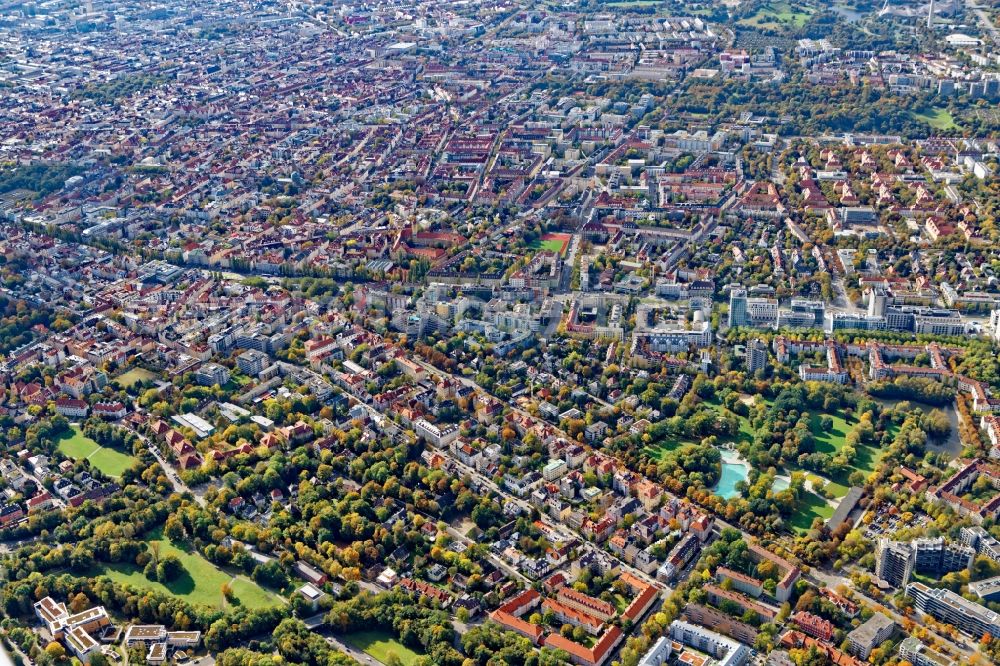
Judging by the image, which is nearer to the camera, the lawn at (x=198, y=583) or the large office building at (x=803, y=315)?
the lawn at (x=198, y=583)

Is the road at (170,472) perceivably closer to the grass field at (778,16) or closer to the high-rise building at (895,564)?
the high-rise building at (895,564)

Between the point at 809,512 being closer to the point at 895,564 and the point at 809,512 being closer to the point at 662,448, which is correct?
the point at 895,564

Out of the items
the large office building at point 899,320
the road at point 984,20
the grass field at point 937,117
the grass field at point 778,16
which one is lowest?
the large office building at point 899,320

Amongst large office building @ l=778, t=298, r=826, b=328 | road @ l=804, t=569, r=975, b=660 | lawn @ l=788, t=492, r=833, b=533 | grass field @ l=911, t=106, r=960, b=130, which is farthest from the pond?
grass field @ l=911, t=106, r=960, b=130

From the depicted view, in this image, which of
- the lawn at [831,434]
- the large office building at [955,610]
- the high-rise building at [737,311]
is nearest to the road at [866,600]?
the large office building at [955,610]

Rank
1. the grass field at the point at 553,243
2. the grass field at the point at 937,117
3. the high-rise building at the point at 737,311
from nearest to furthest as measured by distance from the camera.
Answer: the high-rise building at the point at 737,311, the grass field at the point at 553,243, the grass field at the point at 937,117

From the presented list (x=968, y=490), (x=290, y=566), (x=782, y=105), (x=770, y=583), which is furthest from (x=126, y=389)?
(x=782, y=105)

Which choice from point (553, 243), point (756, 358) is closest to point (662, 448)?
point (756, 358)
